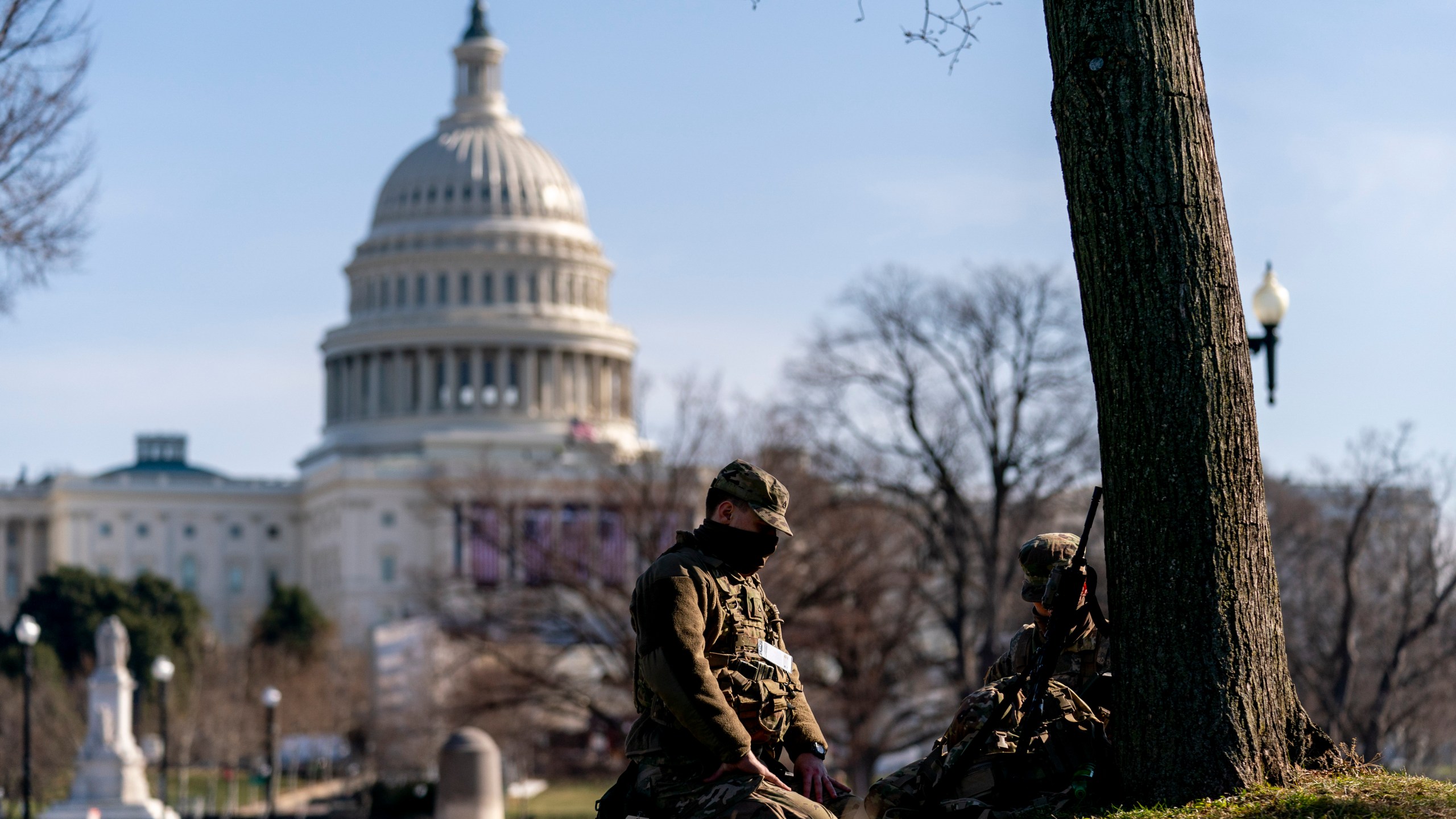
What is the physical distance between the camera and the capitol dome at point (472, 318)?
129 metres

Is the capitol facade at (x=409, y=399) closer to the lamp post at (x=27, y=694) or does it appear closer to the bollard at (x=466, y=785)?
the lamp post at (x=27, y=694)


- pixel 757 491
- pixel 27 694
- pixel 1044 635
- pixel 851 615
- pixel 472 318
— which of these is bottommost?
pixel 1044 635

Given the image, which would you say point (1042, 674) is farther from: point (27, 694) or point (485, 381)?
point (485, 381)

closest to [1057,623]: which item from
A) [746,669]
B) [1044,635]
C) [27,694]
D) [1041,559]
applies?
[1044,635]

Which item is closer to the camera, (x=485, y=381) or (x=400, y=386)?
(x=400, y=386)

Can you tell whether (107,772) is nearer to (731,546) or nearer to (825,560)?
(825,560)

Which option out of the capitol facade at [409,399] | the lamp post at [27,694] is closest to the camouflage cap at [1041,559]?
the lamp post at [27,694]

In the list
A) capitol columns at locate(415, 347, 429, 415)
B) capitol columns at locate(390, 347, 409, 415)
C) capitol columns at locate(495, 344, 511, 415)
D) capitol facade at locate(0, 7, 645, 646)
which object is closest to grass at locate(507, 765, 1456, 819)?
capitol facade at locate(0, 7, 645, 646)

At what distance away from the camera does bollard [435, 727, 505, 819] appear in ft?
84.1

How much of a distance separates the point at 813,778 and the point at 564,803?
52443 millimetres

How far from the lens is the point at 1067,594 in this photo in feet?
27.1

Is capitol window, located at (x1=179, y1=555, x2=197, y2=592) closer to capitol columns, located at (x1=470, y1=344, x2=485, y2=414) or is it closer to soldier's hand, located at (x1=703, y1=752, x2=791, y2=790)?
capitol columns, located at (x1=470, y1=344, x2=485, y2=414)

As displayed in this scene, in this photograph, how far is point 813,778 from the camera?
7.68 meters

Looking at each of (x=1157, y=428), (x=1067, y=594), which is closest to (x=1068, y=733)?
(x=1067, y=594)
